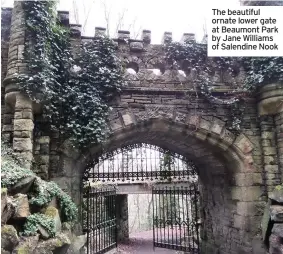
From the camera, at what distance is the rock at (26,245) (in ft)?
8.88

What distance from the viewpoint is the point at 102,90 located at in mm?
5156

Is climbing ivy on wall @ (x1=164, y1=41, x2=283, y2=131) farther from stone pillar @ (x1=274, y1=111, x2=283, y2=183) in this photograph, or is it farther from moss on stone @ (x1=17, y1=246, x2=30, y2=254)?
moss on stone @ (x1=17, y1=246, x2=30, y2=254)

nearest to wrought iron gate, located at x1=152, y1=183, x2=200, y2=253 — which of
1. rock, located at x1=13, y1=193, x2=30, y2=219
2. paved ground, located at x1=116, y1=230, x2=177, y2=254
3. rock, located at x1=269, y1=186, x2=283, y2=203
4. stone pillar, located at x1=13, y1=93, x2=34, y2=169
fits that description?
paved ground, located at x1=116, y1=230, x2=177, y2=254

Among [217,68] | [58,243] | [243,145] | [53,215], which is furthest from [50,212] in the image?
[217,68]

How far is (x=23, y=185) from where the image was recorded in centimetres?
343

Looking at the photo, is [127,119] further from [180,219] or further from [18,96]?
[180,219]

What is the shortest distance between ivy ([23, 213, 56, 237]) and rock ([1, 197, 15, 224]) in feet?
0.76

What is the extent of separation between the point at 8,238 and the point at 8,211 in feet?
0.96

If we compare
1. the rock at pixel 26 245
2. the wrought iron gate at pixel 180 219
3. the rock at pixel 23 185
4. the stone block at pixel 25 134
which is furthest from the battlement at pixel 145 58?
the wrought iron gate at pixel 180 219

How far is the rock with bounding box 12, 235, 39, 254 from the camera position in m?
2.71

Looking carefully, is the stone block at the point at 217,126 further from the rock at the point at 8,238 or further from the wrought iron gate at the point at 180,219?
the rock at the point at 8,238

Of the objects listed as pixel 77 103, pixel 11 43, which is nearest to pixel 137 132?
pixel 77 103

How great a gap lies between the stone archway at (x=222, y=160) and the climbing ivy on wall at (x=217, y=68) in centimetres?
42

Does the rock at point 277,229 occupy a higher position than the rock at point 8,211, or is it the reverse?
the rock at point 8,211
